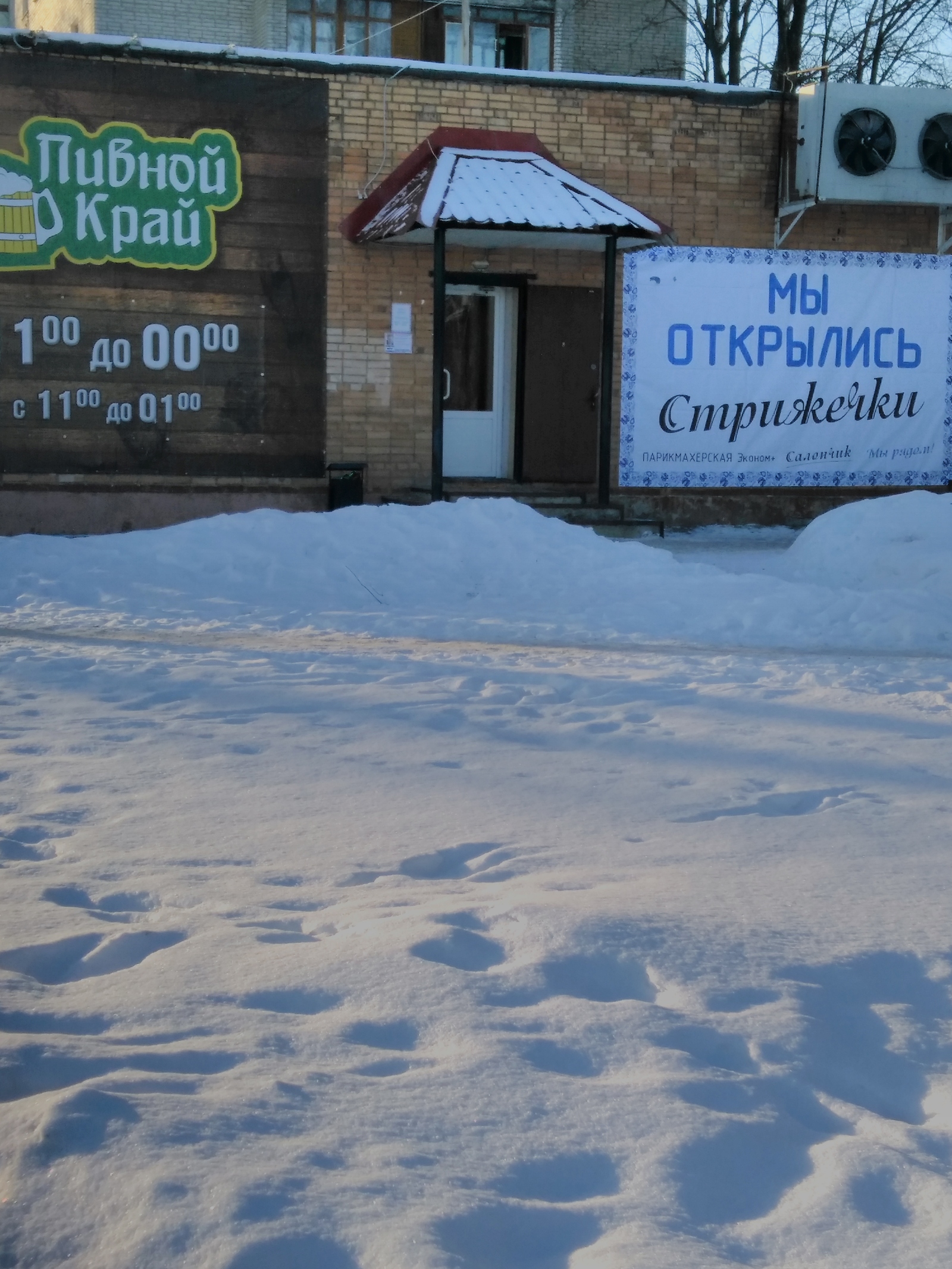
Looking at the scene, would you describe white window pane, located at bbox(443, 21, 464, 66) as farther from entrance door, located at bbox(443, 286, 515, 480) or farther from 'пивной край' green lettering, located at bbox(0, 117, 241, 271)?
'пивной край' green lettering, located at bbox(0, 117, 241, 271)

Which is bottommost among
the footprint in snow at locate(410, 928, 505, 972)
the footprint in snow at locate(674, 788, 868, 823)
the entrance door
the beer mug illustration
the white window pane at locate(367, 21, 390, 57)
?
the footprint in snow at locate(674, 788, 868, 823)

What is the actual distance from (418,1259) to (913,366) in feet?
47.2

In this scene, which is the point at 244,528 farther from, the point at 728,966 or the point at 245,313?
the point at 728,966

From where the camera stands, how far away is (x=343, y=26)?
23.7m

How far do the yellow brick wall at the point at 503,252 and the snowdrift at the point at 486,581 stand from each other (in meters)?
3.83

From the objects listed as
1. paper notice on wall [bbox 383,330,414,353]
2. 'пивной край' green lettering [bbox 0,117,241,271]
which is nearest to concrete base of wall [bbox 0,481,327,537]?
paper notice on wall [bbox 383,330,414,353]

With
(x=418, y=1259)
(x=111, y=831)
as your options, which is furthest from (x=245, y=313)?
(x=418, y=1259)

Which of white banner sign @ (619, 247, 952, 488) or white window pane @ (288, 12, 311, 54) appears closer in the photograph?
white banner sign @ (619, 247, 952, 488)

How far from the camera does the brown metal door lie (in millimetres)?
14398

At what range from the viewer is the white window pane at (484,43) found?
79.9 ft

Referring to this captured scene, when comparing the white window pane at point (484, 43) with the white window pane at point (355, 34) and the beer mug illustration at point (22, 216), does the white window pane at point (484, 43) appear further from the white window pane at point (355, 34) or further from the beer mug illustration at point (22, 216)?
the beer mug illustration at point (22, 216)

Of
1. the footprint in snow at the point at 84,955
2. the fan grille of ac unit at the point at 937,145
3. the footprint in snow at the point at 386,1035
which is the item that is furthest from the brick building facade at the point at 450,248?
the footprint in snow at the point at 386,1035

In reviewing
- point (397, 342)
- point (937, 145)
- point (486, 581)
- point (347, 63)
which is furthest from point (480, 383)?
point (486, 581)

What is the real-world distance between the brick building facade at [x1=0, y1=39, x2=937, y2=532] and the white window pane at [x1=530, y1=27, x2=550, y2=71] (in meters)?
11.1
